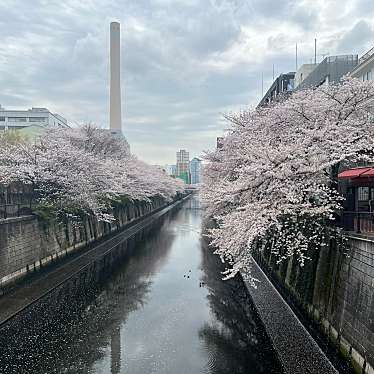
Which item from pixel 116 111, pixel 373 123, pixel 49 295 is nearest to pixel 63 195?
pixel 49 295

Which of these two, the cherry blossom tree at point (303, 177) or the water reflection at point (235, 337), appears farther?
the cherry blossom tree at point (303, 177)

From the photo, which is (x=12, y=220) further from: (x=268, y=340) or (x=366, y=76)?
(x=366, y=76)

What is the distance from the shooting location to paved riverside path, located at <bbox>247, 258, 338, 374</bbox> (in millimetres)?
11805

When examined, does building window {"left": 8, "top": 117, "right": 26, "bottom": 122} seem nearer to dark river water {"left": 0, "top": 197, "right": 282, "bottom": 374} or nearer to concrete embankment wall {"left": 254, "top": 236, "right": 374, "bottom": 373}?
dark river water {"left": 0, "top": 197, "right": 282, "bottom": 374}

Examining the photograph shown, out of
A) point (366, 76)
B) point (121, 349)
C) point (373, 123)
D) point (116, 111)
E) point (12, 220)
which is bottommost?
point (121, 349)

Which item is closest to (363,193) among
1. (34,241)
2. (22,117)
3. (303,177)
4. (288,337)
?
(303,177)

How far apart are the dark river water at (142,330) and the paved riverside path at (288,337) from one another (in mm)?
389

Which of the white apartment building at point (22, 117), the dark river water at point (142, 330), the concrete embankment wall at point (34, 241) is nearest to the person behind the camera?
the dark river water at point (142, 330)

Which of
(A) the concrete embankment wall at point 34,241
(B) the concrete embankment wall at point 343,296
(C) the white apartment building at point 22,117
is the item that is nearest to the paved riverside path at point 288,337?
A: (B) the concrete embankment wall at point 343,296

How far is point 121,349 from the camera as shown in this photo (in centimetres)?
1391

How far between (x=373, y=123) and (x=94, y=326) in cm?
1552

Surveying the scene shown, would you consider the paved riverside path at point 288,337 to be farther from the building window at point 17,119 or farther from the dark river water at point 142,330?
the building window at point 17,119

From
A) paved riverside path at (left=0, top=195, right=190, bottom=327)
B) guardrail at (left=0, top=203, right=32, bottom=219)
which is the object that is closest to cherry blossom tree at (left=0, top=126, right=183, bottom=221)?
guardrail at (left=0, top=203, right=32, bottom=219)

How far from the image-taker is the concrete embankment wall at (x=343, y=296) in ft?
34.9
